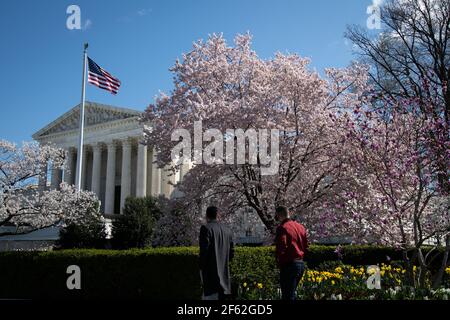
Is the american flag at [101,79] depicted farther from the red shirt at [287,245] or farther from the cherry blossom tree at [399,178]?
the red shirt at [287,245]

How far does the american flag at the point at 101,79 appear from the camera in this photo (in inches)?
1114

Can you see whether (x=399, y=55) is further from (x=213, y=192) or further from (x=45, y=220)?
(x=45, y=220)

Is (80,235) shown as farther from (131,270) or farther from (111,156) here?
(111,156)

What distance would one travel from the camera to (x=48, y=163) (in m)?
24.8

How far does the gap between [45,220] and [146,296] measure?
Answer: 10.5 metres

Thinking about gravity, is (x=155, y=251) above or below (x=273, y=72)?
below

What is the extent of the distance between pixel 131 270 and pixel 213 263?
696 centimetres

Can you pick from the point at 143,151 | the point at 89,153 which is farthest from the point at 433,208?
the point at 89,153

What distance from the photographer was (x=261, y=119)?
1538 centimetres

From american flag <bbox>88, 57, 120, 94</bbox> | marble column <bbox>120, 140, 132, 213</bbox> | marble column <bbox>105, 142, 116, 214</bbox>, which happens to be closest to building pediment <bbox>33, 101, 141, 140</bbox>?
marble column <bbox>120, 140, 132, 213</bbox>

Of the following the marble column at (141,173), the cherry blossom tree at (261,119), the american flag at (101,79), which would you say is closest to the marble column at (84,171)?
the marble column at (141,173)

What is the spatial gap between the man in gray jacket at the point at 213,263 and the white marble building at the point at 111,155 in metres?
42.0

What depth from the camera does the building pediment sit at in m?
54.3

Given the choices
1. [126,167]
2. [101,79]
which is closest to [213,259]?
[101,79]
